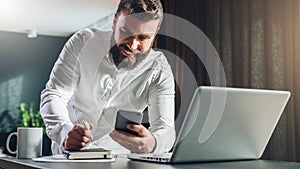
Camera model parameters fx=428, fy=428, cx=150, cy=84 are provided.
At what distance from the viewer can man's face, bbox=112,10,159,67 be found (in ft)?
7.30

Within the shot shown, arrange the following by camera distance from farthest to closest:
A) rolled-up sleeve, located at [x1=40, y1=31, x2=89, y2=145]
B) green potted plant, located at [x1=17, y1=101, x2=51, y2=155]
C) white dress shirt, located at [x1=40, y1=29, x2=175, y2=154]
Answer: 1. green potted plant, located at [x1=17, y1=101, x2=51, y2=155]
2. white dress shirt, located at [x1=40, y1=29, x2=175, y2=154]
3. rolled-up sleeve, located at [x1=40, y1=31, x2=89, y2=145]

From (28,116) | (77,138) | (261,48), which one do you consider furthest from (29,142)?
(28,116)

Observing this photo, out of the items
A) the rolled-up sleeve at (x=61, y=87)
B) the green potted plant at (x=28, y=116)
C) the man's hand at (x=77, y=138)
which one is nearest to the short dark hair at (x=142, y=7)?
the rolled-up sleeve at (x=61, y=87)

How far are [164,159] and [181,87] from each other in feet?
5.58

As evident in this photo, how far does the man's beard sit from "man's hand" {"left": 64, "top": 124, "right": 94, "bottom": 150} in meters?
0.78

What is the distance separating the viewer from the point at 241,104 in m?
1.19

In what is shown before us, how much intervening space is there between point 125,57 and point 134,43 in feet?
0.29

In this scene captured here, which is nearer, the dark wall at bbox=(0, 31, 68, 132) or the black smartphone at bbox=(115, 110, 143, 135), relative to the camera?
the black smartphone at bbox=(115, 110, 143, 135)

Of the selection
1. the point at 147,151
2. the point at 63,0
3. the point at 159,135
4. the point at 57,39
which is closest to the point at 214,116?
the point at 147,151

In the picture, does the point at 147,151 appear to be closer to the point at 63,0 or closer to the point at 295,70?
the point at 295,70

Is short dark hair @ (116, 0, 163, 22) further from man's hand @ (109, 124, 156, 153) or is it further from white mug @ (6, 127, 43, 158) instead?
white mug @ (6, 127, 43, 158)

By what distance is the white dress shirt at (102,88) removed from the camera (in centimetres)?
208

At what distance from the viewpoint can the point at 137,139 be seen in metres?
1.65

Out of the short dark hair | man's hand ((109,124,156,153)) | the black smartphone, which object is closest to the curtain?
the short dark hair
